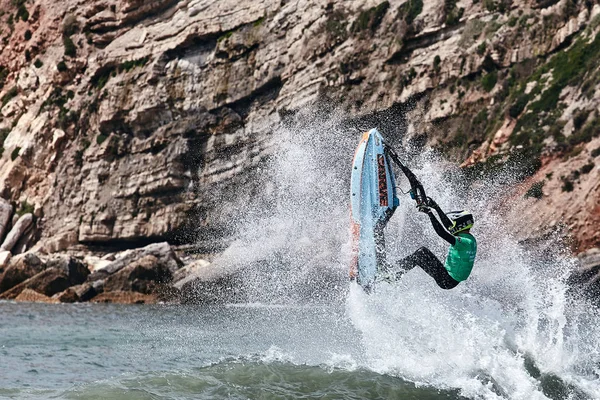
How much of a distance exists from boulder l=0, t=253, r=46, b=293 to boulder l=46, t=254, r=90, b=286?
18.8 inches

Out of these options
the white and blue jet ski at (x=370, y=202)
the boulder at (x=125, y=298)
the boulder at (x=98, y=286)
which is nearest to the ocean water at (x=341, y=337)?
the white and blue jet ski at (x=370, y=202)

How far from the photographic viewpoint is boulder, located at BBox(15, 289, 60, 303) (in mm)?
30850

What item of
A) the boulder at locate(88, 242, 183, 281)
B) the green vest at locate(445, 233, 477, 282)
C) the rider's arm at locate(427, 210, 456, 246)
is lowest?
the green vest at locate(445, 233, 477, 282)

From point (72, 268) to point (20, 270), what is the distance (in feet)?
7.49

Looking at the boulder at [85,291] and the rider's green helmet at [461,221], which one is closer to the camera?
the rider's green helmet at [461,221]

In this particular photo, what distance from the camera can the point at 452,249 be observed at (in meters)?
12.4

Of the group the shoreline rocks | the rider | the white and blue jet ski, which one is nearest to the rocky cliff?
the shoreline rocks

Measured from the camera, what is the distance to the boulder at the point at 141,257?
32.8 m

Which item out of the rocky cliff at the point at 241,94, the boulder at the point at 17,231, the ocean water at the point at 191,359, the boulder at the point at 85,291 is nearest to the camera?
the ocean water at the point at 191,359

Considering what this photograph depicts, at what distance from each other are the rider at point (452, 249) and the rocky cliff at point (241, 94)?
1553 centimetres

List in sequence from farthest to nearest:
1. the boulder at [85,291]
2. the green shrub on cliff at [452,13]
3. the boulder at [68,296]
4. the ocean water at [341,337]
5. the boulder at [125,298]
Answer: the green shrub on cliff at [452,13], the boulder at [85,291], the boulder at [125,298], the boulder at [68,296], the ocean water at [341,337]

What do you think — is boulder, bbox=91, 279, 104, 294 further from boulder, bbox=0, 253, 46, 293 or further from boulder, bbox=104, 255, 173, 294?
boulder, bbox=0, 253, 46, 293

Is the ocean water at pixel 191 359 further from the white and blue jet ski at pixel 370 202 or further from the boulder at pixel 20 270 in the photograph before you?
the boulder at pixel 20 270

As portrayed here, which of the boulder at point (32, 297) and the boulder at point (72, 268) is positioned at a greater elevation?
the boulder at point (72, 268)
